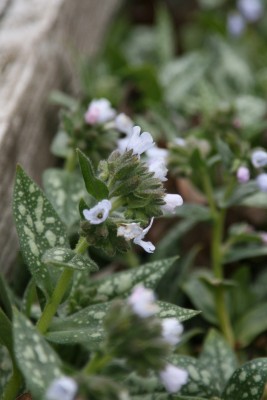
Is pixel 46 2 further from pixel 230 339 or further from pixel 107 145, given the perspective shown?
pixel 230 339

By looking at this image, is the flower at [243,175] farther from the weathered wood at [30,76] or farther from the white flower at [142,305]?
the white flower at [142,305]

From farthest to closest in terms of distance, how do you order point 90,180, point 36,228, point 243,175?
point 243,175
point 36,228
point 90,180

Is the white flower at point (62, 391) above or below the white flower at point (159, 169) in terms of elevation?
below

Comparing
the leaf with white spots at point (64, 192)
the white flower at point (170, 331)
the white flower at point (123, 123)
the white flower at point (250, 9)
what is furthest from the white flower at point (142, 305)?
the white flower at point (250, 9)

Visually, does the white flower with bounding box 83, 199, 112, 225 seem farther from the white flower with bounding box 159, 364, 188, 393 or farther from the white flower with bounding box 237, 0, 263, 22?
the white flower with bounding box 237, 0, 263, 22

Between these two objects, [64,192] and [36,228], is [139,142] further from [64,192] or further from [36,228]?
[64,192]

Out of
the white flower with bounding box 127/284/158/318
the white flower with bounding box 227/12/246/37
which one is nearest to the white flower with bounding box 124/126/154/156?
the white flower with bounding box 127/284/158/318

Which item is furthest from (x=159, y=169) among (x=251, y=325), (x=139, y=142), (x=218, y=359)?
(x=251, y=325)
